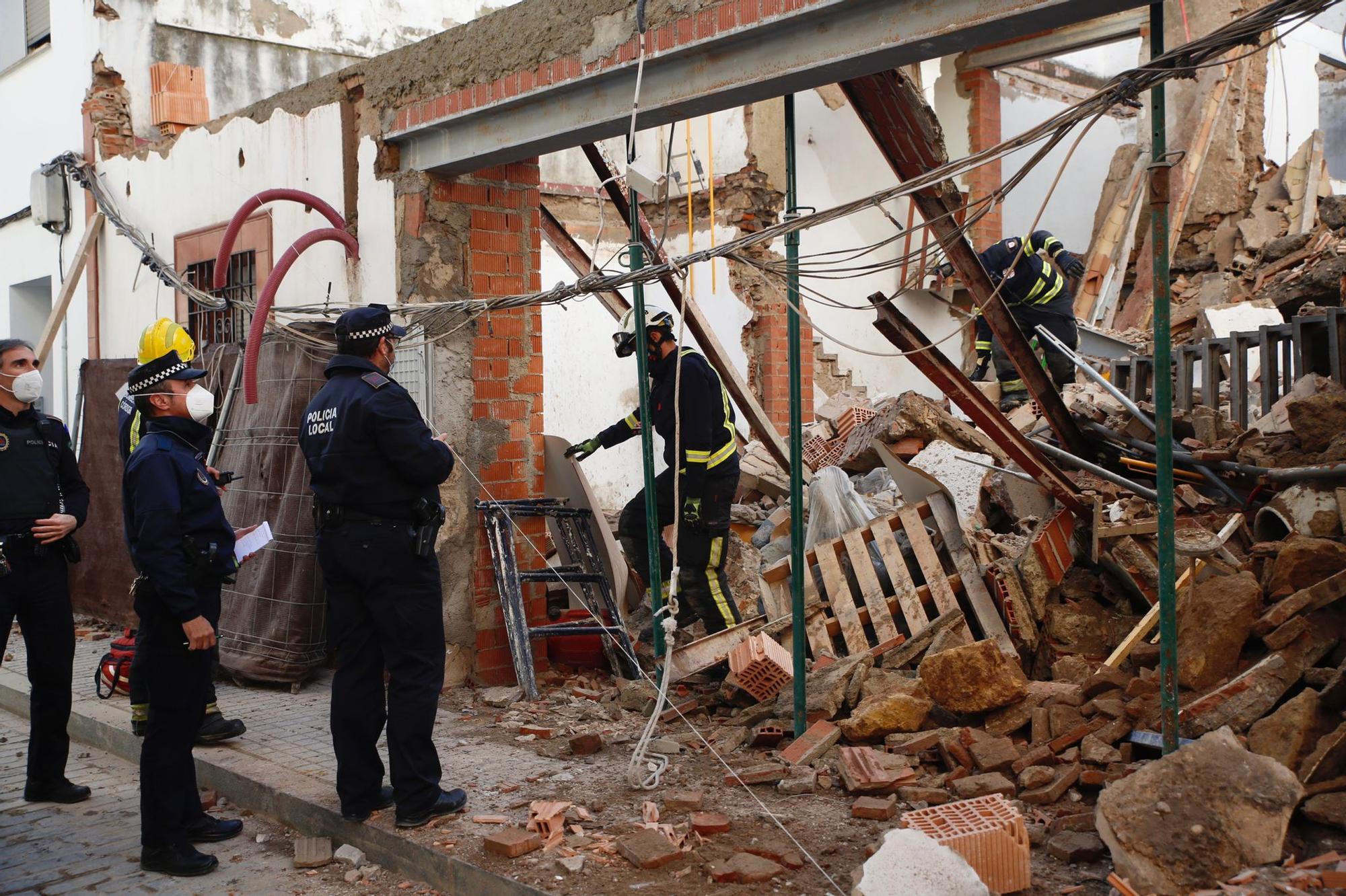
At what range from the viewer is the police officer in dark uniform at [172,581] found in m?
4.51

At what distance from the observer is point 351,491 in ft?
14.8

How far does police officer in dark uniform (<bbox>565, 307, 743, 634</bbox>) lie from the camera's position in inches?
270

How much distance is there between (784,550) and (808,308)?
6853mm

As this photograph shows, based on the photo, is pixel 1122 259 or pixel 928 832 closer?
pixel 928 832

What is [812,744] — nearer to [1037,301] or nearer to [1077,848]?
[1077,848]

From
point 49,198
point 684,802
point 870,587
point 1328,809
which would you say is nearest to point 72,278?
point 49,198

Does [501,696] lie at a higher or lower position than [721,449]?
lower

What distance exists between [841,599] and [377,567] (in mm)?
3017

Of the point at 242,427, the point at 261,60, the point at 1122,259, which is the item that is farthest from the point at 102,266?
the point at 1122,259

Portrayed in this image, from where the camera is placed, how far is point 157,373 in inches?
185

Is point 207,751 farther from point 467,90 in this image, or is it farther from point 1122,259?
point 1122,259

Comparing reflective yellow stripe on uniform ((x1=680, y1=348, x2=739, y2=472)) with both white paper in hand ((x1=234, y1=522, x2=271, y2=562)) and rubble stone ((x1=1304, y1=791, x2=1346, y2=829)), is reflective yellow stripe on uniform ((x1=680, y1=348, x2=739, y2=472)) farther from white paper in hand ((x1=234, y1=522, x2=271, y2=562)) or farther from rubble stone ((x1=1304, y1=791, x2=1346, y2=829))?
rubble stone ((x1=1304, y1=791, x2=1346, y2=829))

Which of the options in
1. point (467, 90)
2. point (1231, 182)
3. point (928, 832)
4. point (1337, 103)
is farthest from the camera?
point (1337, 103)

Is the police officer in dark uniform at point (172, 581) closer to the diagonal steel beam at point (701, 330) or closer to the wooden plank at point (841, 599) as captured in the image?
the diagonal steel beam at point (701, 330)
